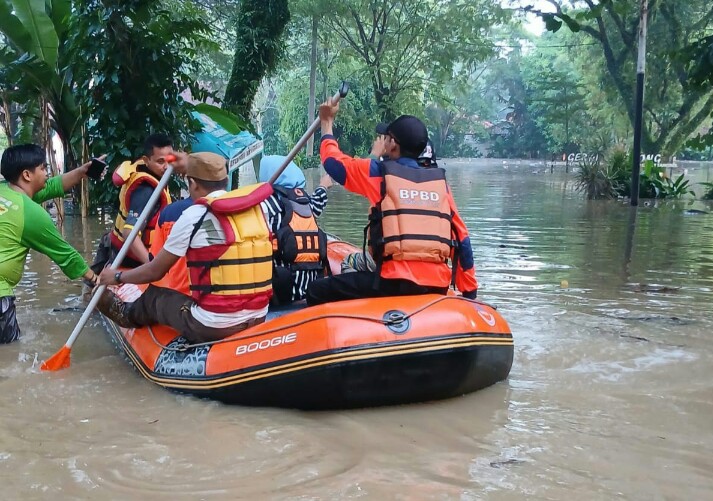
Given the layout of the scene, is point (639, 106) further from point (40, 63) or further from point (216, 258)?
point (216, 258)

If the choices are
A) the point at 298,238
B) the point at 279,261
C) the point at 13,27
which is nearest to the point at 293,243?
the point at 298,238

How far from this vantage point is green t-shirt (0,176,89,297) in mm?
4887

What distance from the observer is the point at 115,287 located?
5281 mm

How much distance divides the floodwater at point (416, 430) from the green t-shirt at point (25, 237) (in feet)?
1.92

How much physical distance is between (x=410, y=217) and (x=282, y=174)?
4.03 ft

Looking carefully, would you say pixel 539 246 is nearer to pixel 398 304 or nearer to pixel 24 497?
pixel 398 304

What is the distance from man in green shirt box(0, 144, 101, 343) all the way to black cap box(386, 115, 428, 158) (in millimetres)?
2193

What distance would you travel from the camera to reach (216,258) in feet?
→ 12.9

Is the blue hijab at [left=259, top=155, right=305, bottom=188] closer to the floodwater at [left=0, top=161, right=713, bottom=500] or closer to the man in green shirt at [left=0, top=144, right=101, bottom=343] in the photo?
the man in green shirt at [left=0, top=144, right=101, bottom=343]

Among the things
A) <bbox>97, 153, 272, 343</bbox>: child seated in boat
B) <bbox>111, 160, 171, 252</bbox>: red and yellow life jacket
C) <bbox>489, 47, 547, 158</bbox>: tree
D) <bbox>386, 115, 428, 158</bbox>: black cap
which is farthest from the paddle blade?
<bbox>489, 47, 547, 158</bbox>: tree

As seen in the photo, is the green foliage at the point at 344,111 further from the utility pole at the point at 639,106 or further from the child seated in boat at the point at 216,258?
the child seated in boat at the point at 216,258

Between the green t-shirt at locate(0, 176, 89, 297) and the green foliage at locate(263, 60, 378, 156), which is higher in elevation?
the green foliage at locate(263, 60, 378, 156)

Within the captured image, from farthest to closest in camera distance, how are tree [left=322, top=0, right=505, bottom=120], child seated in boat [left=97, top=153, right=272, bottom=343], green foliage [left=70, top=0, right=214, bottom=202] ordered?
→ tree [left=322, top=0, right=505, bottom=120] < green foliage [left=70, top=0, right=214, bottom=202] < child seated in boat [left=97, top=153, right=272, bottom=343]

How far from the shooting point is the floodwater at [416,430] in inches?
122
